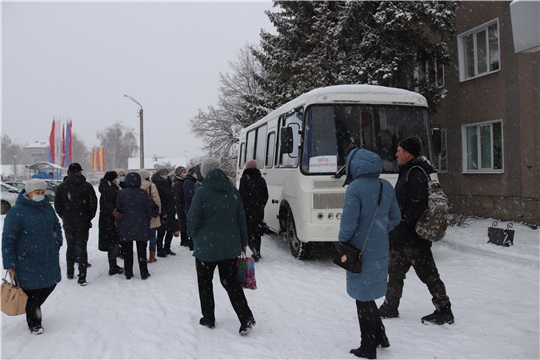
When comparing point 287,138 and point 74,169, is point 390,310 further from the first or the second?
point 74,169

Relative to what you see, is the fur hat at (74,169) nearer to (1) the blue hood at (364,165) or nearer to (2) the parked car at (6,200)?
(1) the blue hood at (364,165)

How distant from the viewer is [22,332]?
4977 mm

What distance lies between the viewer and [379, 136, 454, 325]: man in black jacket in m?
4.74

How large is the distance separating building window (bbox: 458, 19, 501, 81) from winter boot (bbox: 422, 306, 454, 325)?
11396 millimetres

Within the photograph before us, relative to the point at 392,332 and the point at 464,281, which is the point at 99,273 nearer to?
the point at 392,332

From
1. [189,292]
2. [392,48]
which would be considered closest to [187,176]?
[189,292]

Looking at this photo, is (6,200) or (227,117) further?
(227,117)

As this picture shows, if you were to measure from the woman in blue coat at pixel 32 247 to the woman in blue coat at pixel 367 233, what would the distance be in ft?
10.9

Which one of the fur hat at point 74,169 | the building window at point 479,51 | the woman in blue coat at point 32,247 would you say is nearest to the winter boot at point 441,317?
the woman in blue coat at point 32,247

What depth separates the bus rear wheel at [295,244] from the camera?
337 inches

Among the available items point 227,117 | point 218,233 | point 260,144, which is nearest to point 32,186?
point 218,233

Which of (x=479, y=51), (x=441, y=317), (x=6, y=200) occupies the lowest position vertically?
(x=441, y=317)

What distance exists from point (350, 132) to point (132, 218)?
401 centimetres

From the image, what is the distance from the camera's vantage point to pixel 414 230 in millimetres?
4789
